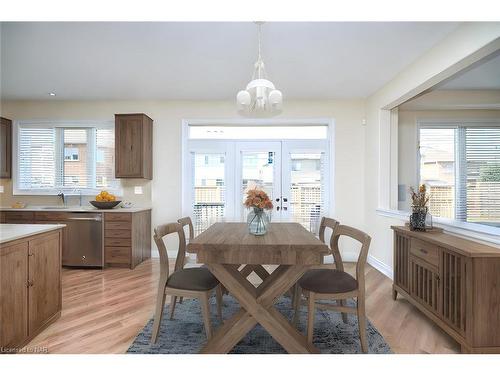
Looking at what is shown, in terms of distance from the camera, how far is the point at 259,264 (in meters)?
1.76

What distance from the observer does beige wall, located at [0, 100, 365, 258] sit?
14.1 feet

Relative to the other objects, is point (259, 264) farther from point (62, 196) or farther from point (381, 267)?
→ point (62, 196)

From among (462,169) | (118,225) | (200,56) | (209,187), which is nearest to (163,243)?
(200,56)

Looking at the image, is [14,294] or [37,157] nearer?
[14,294]

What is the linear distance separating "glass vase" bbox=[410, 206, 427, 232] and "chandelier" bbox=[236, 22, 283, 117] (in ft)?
5.60

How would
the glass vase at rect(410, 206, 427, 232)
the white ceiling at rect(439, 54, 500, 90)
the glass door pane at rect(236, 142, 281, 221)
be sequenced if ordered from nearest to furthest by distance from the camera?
1. the glass vase at rect(410, 206, 427, 232)
2. the white ceiling at rect(439, 54, 500, 90)
3. the glass door pane at rect(236, 142, 281, 221)

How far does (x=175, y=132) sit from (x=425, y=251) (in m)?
3.78

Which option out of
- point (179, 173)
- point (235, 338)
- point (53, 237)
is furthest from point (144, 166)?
point (235, 338)

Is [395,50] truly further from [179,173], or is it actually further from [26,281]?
[26,281]

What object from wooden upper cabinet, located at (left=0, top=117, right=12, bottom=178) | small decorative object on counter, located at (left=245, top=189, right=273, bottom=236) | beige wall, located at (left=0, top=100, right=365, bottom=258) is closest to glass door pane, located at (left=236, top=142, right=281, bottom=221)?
beige wall, located at (left=0, top=100, right=365, bottom=258)

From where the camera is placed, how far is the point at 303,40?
2568 mm

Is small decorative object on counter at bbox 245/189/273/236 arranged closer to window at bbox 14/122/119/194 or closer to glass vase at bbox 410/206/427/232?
glass vase at bbox 410/206/427/232

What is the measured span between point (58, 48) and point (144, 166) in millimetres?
1805

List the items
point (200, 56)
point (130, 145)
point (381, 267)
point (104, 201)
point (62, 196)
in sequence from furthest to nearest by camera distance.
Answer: point (62, 196) < point (130, 145) < point (104, 201) < point (381, 267) < point (200, 56)
